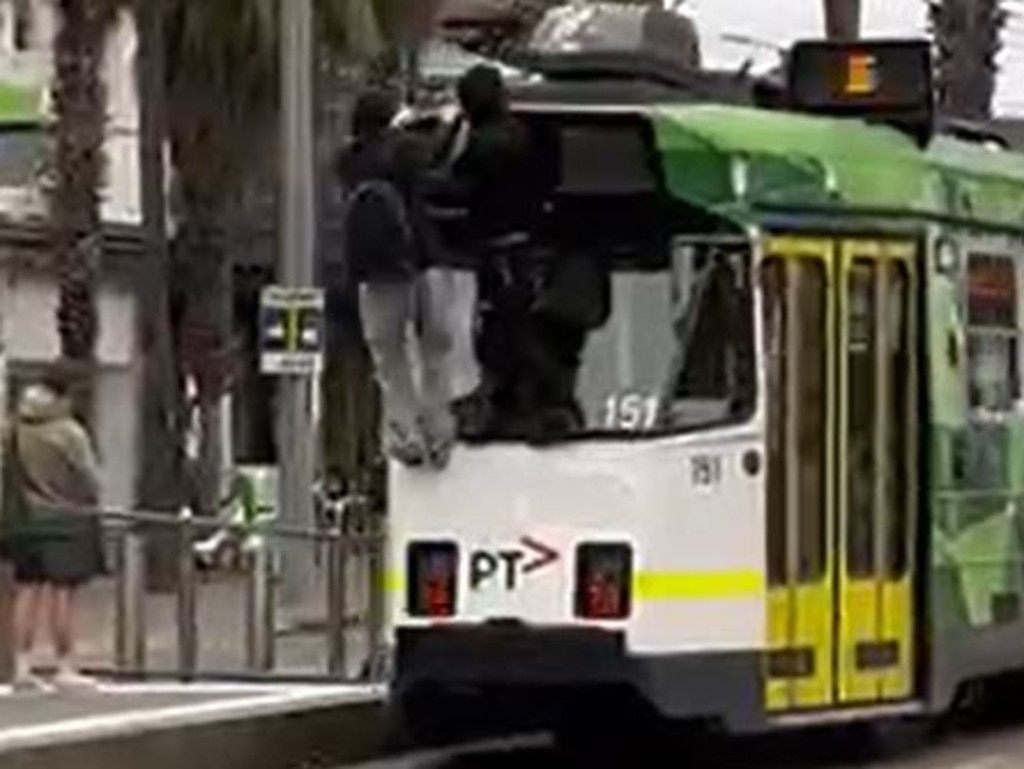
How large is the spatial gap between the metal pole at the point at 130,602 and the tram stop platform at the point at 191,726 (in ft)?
1.20

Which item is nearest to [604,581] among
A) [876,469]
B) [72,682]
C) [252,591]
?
[876,469]

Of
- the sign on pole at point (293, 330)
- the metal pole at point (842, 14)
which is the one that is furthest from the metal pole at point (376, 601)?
the metal pole at point (842, 14)

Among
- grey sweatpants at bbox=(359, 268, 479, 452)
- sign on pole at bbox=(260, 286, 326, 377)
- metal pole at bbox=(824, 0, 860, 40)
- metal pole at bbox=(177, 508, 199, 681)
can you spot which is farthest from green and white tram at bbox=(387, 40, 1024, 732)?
metal pole at bbox=(824, 0, 860, 40)

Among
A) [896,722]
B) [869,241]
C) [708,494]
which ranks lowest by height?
[896,722]

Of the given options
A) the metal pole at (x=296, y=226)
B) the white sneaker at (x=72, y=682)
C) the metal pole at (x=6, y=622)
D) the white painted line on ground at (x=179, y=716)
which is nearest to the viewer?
the white painted line on ground at (x=179, y=716)

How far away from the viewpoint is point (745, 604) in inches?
651

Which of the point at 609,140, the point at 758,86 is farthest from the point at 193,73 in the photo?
the point at 609,140

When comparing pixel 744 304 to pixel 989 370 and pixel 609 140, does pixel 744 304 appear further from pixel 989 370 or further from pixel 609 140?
pixel 989 370

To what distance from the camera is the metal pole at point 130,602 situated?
19.1m

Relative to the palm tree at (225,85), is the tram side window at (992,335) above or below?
below

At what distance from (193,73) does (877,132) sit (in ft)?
61.6

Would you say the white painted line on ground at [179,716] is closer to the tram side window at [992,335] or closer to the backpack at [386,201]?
the backpack at [386,201]

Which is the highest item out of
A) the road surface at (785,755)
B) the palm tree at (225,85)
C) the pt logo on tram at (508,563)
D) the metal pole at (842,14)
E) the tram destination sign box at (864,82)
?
the metal pole at (842,14)

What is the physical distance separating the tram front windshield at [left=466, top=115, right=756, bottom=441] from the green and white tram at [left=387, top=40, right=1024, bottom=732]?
0.6 inches
